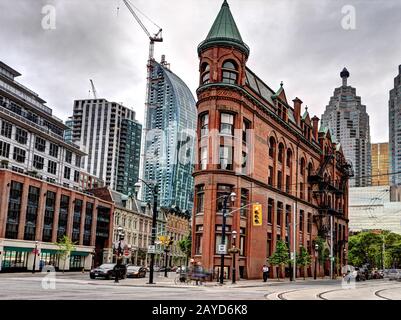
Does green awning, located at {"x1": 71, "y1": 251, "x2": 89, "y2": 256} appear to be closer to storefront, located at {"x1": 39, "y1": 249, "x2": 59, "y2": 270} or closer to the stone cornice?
storefront, located at {"x1": 39, "y1": 249, "x2": 59, "y2": 270}

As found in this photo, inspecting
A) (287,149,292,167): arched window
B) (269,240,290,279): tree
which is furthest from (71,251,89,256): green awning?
(287,149,292,167): arched window

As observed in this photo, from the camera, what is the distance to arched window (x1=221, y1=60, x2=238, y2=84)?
48781mm

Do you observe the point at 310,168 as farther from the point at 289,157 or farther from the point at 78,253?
the point at 78,253

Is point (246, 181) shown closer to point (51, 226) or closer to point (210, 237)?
point (210, 237)

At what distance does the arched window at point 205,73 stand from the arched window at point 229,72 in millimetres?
1529

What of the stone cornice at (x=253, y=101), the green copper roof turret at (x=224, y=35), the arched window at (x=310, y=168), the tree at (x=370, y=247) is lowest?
the tree at (x=370, y=247)

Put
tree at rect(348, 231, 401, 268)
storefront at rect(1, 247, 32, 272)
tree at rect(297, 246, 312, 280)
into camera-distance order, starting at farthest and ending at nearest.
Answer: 1. tree at rect(348, 231, 401, 268)
2. storefront at rect(1, 247, 32, 272)
3. tree at rect(297, 246, 312, 280)

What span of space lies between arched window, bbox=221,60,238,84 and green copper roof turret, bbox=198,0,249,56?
180cm

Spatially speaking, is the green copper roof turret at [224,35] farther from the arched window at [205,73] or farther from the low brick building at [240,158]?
the arched window at [205,73]

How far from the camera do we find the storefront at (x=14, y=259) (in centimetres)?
6203

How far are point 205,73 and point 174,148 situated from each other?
97004mm

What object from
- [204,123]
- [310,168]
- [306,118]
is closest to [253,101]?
[204,123]

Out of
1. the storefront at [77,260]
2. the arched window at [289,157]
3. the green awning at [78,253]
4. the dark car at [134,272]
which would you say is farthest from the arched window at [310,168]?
the green awning at [78,253]

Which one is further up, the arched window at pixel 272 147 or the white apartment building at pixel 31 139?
the white apartment building at pixel 31 139
